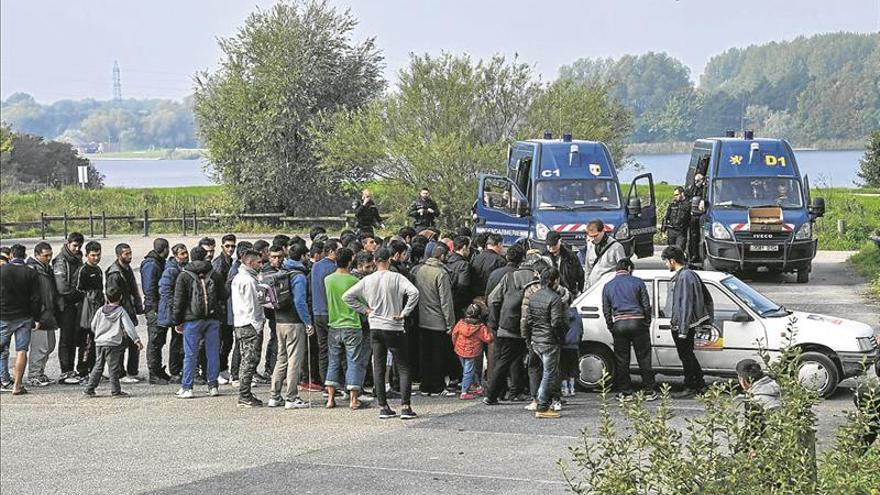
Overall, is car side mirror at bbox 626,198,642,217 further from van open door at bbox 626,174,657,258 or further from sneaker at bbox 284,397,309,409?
sneaker at bbox 284,397,309,409

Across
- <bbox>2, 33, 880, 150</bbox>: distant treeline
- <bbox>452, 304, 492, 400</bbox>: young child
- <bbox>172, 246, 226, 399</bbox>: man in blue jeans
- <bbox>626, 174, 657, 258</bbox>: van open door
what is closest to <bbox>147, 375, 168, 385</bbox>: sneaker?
<bbox>172, 246, 226, 399</bbox>: man in blue jeans

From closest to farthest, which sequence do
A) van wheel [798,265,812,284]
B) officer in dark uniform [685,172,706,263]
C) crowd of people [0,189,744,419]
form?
1. crowd of people [0,189,744,419]
2. van wheel [798,265,812,284]
3. officer in dark uniform [685,172,706,263]

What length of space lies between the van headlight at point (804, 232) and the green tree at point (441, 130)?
1346cm

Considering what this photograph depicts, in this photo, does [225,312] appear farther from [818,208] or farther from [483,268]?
[818,208]

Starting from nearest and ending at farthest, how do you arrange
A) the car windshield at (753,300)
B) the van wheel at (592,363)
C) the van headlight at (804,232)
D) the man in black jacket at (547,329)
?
the man in black jacket at (547,329) < the car windshield at (753,300) < the van wheel at (592,363) < the van headlight at (804,232)

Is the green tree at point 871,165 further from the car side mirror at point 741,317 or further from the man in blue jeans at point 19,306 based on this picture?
the man in blue jeans at point 19,306

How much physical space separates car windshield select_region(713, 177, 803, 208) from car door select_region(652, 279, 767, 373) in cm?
1195

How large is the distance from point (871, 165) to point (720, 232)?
47.7 ft

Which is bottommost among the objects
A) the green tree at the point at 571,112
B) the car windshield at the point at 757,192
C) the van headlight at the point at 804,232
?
the van headlight at the point at 804,232

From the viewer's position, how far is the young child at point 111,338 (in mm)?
15203

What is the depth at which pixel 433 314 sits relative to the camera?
47.8 feet

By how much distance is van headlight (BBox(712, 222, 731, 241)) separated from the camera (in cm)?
2575

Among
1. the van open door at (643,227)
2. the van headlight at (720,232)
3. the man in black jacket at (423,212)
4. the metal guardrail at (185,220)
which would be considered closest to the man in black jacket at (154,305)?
the man in black jacket at (423,212)

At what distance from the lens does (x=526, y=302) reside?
13.6 metres
